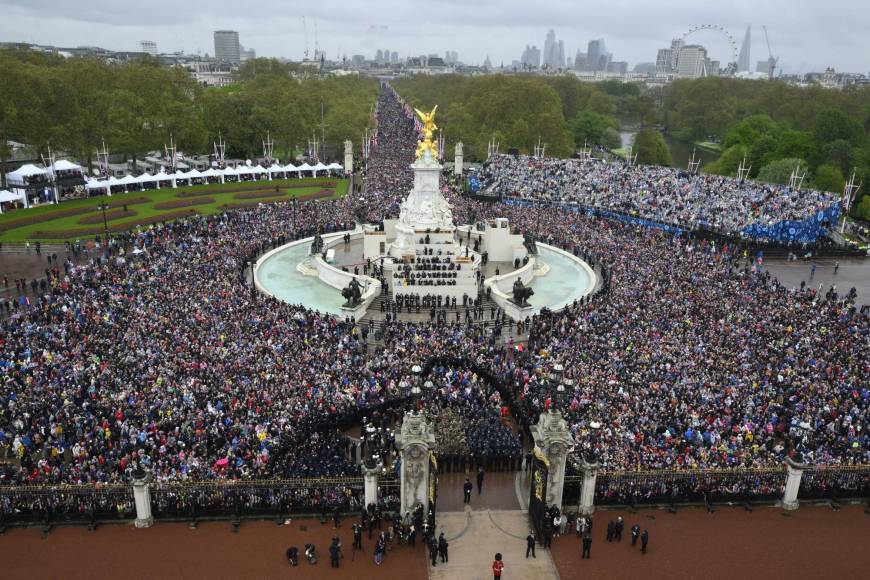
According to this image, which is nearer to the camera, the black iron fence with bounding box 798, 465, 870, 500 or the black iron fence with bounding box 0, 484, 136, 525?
the black iron fence with bounding box 0, 484, 136, 525

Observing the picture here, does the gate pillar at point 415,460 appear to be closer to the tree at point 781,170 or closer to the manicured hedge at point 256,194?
the manicured hedge at point 256,194

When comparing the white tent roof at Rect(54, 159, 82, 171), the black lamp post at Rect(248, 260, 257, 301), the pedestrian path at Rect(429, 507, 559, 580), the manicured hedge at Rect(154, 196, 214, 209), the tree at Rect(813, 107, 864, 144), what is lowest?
the pedestrian path at Rect(429, 507, 559, 580)

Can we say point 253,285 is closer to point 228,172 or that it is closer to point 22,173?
point 22,173

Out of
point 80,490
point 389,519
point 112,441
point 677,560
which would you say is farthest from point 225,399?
point 677,560

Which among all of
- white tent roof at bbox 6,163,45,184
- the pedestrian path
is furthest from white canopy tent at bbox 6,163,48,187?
the pedestrian path

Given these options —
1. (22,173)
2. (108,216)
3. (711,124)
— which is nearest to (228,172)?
(108,216)

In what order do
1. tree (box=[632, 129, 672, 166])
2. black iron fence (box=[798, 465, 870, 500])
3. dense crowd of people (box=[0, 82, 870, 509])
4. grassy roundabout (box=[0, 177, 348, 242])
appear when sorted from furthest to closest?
tree (box=[632, 129, 672, 166]) → grassy roundabout (box=[0, 177, 348, 242]) → dense crowd of people (box=[0, 82, 870, 509]) → black iron fence (box=[798, 465, 870, 500])

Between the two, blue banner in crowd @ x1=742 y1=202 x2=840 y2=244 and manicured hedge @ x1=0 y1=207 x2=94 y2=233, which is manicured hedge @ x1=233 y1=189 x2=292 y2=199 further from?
blue banner in crowd @ x1=742 y1=202 x2=840 y2=244
